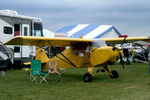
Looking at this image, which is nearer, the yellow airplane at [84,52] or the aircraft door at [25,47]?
the yellow airplane at [84,52]

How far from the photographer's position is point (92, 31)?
86.9ft

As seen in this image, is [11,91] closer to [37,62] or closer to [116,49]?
[37,62]

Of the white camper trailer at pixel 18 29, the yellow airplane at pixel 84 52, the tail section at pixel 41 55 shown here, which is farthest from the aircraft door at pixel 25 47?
the yellow airplane at pixel 84 52

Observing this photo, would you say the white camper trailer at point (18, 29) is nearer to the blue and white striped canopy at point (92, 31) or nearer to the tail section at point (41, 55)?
the tail section at point (41, 55)

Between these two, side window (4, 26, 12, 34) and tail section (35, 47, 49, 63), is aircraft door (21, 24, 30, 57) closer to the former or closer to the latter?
side window (4, 26, 12, 34)

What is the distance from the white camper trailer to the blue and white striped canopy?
10182mm

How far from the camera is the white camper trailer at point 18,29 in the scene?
46.0 feet

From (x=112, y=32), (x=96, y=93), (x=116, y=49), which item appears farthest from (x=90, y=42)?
(x=112, y=32)

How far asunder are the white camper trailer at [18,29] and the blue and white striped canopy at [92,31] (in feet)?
33.4

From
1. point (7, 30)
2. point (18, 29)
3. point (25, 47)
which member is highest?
point (18, 29)

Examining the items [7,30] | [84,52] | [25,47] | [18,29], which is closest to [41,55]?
[84,52]

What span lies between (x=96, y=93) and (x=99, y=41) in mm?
3206

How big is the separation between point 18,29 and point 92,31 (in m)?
12.7

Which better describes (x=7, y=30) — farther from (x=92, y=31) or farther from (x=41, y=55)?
(x=92, y=31)
